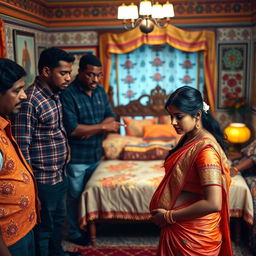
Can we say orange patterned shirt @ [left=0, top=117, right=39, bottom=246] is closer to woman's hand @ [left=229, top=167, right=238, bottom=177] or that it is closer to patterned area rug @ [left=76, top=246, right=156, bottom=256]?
patterned area rug @ [left=76, top=246, right=156, bottom=256]

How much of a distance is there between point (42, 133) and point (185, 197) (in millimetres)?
1207

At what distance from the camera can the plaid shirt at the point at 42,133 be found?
7.53 ft

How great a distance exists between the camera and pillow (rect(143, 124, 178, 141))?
171 inches

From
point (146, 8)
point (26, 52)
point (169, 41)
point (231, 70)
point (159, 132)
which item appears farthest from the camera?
point (231, 70)

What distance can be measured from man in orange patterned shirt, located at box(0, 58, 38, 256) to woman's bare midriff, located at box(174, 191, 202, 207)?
0.76m

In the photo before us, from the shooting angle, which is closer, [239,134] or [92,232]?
[92,232]

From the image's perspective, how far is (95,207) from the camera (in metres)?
3.34

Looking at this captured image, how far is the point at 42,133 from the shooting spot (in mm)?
2459

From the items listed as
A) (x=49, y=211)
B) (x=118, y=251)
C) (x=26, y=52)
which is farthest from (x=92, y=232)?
(x=26, y=52)

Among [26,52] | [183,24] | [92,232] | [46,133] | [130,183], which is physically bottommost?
[92,232]

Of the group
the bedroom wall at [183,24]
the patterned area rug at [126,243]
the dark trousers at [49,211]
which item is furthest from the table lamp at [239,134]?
the dark trousers at [49,211]

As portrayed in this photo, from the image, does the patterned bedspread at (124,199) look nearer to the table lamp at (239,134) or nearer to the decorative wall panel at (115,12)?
the table lamp at (239,134)


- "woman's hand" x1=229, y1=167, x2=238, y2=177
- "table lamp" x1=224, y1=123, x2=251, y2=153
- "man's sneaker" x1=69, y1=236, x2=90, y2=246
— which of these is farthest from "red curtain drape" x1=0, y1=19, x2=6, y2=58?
"table lamp" x1=224, y1=123, x2=251, y2=153

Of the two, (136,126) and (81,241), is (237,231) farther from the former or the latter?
(136,126)
